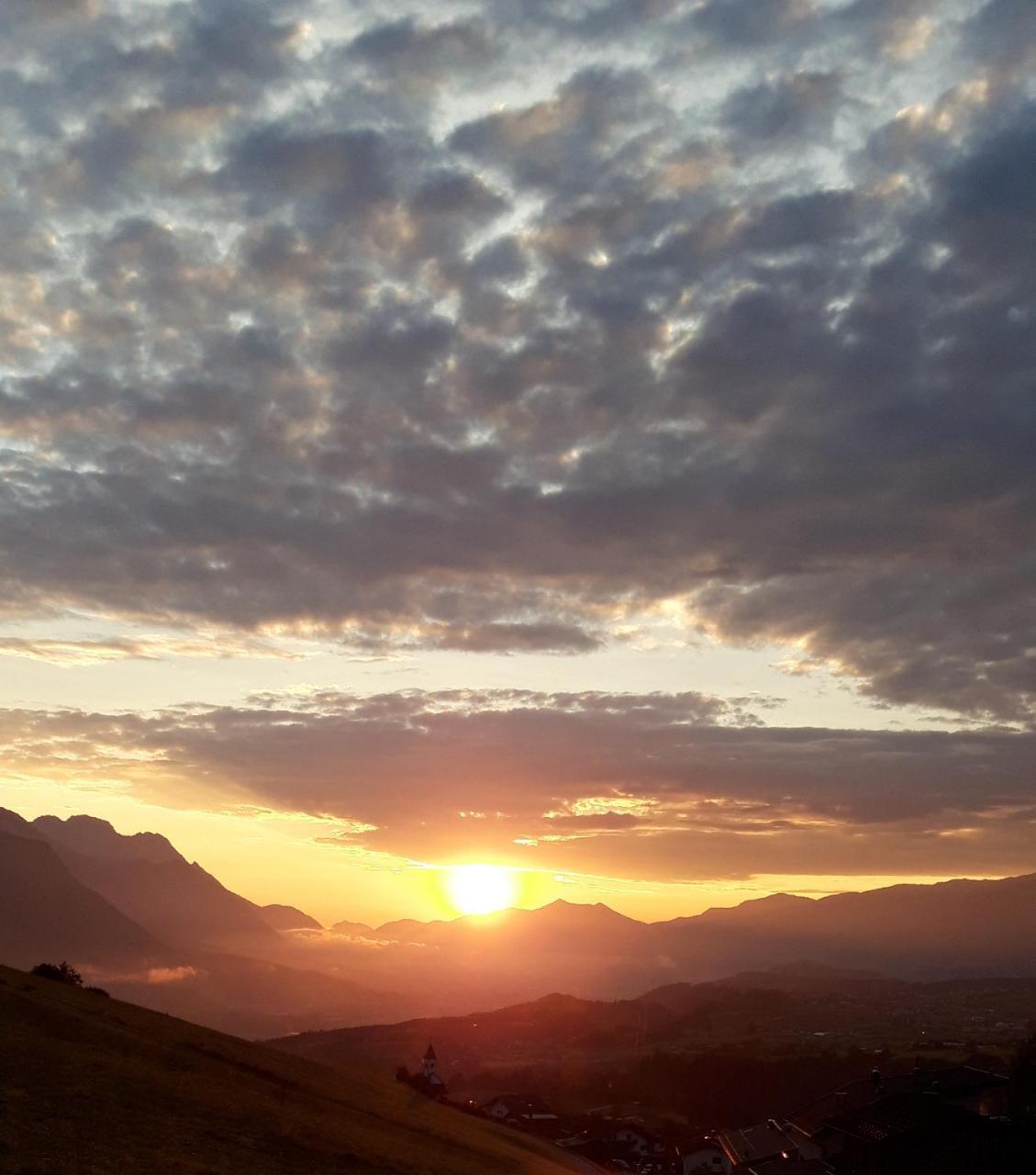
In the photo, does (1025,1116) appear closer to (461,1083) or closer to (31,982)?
(31,982)

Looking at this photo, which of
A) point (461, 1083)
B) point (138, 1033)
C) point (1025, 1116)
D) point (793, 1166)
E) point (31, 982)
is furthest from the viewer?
point (461, 1083)

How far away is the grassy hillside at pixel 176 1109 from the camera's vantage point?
122 ft

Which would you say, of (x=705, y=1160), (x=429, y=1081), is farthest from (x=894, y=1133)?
(x=429, y=1081)

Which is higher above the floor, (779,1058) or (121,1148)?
(121,1148)

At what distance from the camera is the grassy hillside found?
3725 centimetres

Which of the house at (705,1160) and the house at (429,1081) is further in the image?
the house at (429,1081)

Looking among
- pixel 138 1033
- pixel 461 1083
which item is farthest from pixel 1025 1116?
pixel 461 1083

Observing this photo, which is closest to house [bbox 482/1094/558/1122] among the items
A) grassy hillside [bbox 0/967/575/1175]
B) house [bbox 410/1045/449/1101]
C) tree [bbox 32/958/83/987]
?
house [bbox 410/1045/449/1101]

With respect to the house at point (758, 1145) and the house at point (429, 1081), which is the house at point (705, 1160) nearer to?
the house at point (758, 1145)

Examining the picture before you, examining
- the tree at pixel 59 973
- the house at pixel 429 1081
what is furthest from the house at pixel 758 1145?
the tree at pixel 59 973

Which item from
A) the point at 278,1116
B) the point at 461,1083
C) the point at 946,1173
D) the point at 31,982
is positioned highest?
the point at 31,982

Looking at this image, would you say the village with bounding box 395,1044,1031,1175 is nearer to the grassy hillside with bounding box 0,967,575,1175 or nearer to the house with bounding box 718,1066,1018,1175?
the house with bounding box 718,1066,1018,1175

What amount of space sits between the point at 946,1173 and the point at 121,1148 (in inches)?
2200

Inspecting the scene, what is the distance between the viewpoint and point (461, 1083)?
190500mm
